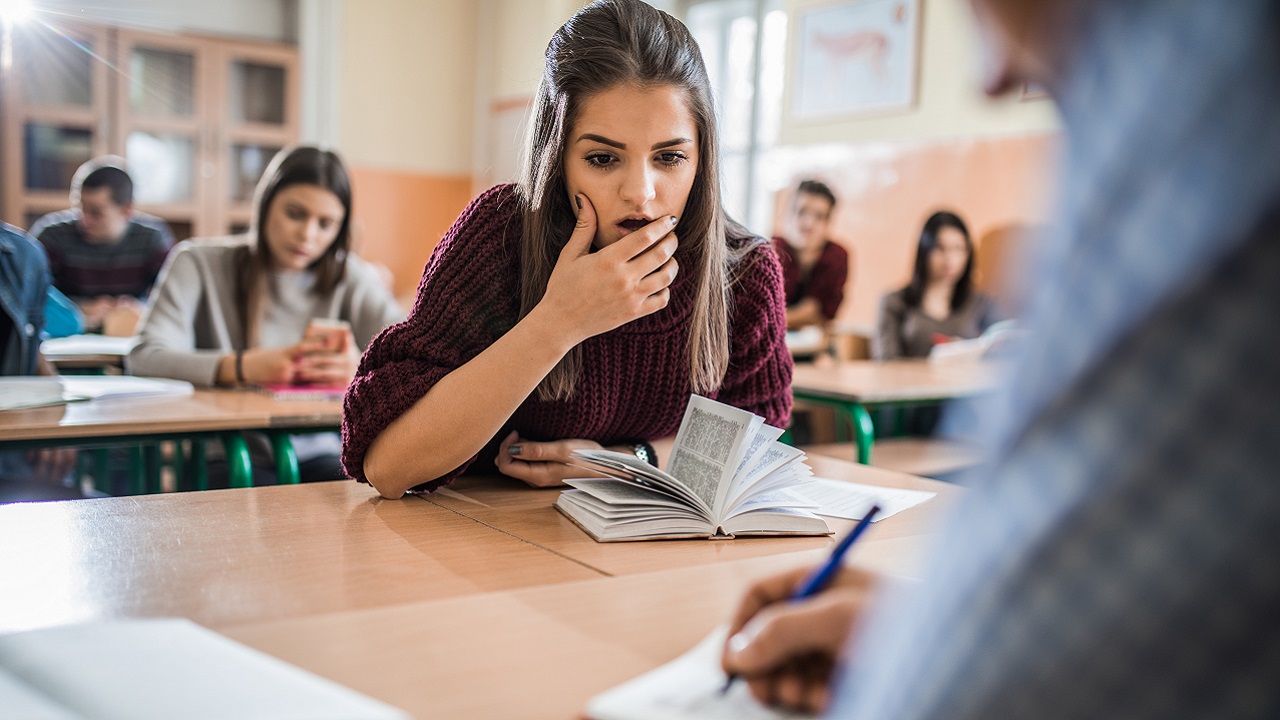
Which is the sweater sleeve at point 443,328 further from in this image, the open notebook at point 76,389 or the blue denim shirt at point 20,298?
the blue denim shirt at point 20,298

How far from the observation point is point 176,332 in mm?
2557

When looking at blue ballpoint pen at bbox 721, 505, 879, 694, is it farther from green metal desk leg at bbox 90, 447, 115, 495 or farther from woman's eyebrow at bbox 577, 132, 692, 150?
green metal desk leg at bbox 90, 447, 115, 495

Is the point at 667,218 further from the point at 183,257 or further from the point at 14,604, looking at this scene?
the point at 183,257

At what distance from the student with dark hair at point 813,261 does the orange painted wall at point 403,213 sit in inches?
126

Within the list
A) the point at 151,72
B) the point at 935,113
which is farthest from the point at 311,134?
the point at 935,113

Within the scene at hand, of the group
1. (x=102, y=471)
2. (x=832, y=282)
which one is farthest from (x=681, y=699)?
(x=832, y=282)

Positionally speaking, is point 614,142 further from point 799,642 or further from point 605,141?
point 799,642

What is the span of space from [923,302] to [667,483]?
3.41 m

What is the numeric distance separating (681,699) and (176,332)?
87.2 inches

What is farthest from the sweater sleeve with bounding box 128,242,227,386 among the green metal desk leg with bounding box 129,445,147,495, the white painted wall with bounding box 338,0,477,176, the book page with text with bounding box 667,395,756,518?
the white painted wall with bounding box 338,0,477,176

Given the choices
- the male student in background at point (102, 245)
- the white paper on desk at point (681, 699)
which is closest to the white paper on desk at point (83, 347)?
the male student in background at point (102, 245)

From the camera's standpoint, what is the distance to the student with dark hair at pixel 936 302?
4.30 metres

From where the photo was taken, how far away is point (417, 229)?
7.66 metres

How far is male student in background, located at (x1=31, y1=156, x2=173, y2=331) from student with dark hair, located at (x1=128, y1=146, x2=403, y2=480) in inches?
80.5
